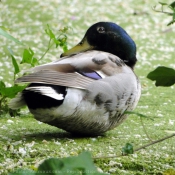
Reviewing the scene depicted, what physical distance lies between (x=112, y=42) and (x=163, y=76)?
1.40 metres

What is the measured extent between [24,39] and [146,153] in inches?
212

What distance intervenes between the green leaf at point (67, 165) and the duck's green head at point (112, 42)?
2.21 metres

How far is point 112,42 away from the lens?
12.7ft

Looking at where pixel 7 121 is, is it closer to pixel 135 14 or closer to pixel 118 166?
pixel 118 166

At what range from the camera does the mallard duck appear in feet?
10.6

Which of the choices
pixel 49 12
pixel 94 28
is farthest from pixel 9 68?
pixel 49 12

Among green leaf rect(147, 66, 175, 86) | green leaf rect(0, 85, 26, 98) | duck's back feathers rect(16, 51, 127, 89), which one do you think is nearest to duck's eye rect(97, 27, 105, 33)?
duck's back feathers rect(16, 51, 127, 89)

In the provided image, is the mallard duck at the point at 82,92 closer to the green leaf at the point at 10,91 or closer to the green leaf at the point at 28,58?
the green leaf at the point at 10,91

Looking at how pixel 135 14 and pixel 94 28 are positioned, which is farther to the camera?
pixel 135 14

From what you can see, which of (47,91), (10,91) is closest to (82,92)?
(47,91)

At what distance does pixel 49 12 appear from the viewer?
420 inches

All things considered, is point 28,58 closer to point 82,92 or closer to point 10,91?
point 10,91

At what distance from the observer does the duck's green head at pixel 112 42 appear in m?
3.86

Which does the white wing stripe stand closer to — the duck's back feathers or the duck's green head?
the duck's back feathers
